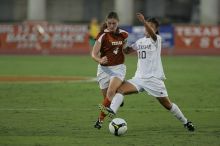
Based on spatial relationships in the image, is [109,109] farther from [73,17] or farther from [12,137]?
[73,17]

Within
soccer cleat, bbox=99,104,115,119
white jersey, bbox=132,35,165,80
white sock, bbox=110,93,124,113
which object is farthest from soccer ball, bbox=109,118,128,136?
white jersey, bbox=132,35,165,80

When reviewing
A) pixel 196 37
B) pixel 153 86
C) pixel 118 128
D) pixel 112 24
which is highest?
pixel 112 24

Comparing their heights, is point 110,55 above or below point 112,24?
below

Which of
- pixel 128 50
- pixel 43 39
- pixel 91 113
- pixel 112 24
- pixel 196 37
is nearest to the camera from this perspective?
pixel 112 24

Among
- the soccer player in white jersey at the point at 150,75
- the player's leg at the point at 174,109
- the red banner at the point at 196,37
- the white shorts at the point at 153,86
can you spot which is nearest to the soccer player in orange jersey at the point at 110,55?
the soccer player in white jersey at the point at 150,75

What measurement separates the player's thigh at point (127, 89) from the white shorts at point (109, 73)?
365mm

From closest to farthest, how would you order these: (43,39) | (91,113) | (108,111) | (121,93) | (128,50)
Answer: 1. (108,111)
2. (121,93)
3. (128,50)
4. (91,113)
5. (43,39)

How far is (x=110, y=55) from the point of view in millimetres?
12523

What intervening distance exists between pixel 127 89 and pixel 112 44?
3.14ft

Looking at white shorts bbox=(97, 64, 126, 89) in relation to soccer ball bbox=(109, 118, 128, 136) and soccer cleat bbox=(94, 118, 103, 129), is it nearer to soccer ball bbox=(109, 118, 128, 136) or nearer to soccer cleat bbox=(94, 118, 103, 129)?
soccer cleat bbox=(94, 118, 103, 129)

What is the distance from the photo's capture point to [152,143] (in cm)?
1071

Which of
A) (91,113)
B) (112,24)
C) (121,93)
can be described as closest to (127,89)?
(121,93)

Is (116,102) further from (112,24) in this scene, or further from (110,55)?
(112,24)

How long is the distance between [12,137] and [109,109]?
1709 millimetres
